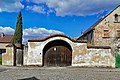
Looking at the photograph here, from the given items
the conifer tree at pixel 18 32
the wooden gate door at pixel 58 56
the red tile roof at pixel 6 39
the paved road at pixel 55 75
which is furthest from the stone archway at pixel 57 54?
the red tile roof at pixel 6 39

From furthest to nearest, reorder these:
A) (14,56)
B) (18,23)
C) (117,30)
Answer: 1. (18,23)
2. (117,30)
3. (14,56)

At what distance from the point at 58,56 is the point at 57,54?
27 centimetres

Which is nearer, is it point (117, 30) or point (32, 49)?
point (32, 49)

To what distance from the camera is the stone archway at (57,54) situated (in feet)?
88.0

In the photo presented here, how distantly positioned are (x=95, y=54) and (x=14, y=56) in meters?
9.40

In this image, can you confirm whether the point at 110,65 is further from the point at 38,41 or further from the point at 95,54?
the point at 38,41

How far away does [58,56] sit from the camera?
1059 inches

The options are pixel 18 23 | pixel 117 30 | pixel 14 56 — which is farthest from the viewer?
pixel 18 23

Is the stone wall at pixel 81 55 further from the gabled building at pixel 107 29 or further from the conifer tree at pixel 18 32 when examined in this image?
the conifer tree at pixel 18 32

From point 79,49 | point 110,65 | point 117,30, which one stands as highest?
point 117,30

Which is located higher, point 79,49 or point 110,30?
point 110,30

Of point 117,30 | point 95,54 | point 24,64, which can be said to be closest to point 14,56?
point 24,64

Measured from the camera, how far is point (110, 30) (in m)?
38.2

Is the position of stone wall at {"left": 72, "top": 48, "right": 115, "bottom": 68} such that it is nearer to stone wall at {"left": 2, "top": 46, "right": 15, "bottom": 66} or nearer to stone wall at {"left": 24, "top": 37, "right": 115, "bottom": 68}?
stone wall at {"left": 24, "top": 37, "right": 115, "bottom": 68}
